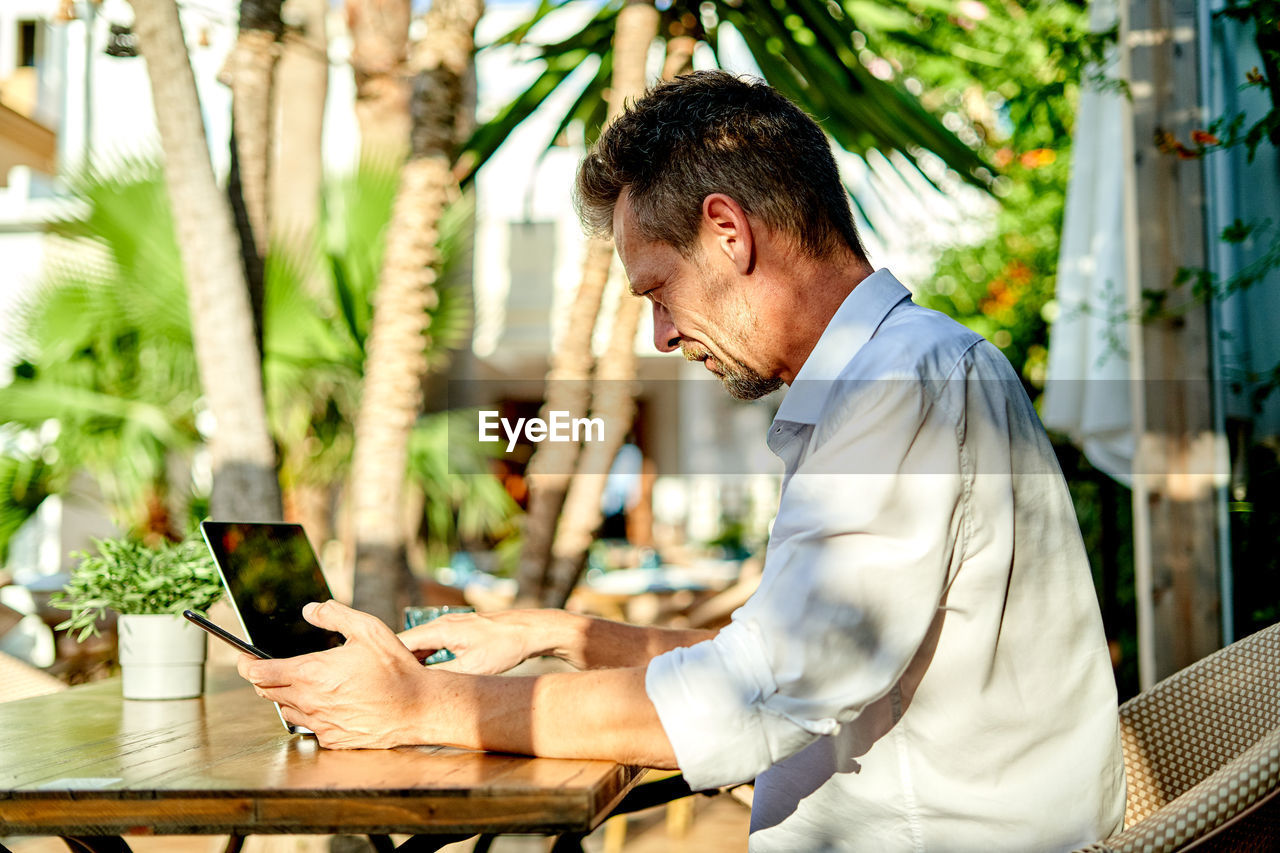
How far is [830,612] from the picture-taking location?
3.83ft

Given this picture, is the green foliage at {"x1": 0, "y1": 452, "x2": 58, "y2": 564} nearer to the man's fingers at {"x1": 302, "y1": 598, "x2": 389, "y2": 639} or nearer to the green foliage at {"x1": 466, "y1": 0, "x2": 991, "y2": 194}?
the green foliage at {"x1": 466, "y1": 0, "x2": 991, "y2": 194}

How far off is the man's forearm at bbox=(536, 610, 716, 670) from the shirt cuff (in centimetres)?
59

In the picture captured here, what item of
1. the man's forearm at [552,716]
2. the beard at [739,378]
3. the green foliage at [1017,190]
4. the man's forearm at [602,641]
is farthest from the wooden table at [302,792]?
the green foliage at [1017,190]

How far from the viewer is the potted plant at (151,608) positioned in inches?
76.4

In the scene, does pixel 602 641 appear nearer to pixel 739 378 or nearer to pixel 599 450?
pixel 739 378

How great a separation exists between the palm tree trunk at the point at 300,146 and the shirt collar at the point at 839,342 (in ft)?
12.4

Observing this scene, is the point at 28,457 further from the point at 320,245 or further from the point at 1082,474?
the point at 1082,474

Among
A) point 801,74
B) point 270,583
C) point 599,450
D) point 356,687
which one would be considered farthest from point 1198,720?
point 801,74

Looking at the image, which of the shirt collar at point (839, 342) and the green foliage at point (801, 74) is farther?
the green foliage at point (801, 74)

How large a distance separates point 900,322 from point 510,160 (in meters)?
12.6

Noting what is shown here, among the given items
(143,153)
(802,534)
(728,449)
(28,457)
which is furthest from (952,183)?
(728,449)

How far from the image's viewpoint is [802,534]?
1.22m

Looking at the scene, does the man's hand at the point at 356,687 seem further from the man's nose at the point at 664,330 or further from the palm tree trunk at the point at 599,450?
the palm tree trunk at the point at 599,450

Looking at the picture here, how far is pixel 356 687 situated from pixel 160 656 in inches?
31.4
